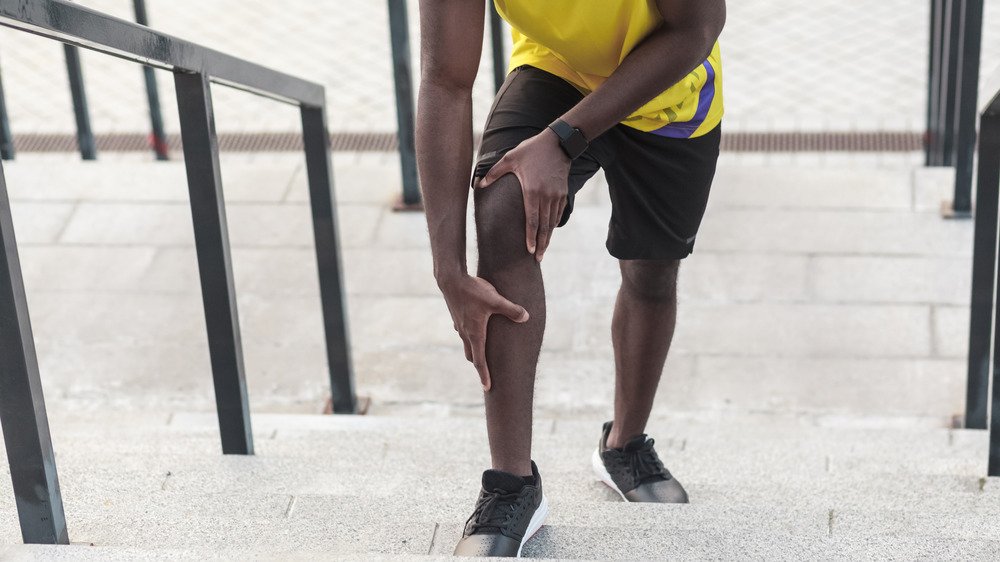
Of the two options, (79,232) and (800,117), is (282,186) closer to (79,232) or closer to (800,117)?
(79,232)

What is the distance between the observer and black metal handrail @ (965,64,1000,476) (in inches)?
96.0

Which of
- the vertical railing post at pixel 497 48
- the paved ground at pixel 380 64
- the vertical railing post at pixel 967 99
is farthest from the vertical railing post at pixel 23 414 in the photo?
the paved ground at pixel 380 64

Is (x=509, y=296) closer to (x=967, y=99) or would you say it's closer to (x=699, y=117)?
(x=699, y=117)

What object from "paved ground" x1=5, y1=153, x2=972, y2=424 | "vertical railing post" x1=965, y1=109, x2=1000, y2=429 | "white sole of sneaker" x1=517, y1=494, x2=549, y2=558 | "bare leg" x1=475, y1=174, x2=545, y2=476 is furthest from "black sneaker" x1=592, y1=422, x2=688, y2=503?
"paved ground" x1=5, y1=153, x2=972, y2=424

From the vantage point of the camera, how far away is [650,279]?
224 centimetres

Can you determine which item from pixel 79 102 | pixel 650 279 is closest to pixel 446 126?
pixel 650 279

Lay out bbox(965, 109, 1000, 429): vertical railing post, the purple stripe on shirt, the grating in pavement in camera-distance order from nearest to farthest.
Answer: the purple stripe on shirt < bbox(965, 109, 1000, 429): vertical railing post < the grating in pavement

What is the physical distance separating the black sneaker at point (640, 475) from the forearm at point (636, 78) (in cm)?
80

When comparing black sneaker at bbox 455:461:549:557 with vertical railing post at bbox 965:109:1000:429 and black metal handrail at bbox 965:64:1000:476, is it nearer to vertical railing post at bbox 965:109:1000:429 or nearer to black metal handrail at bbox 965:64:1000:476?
black metal handrail at bbox 965:64:1000:476

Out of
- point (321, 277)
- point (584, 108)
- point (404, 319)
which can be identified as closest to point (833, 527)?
point (584, 108)

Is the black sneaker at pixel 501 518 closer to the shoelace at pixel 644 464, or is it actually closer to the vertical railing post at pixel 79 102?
the shoelace at pixel 644 464

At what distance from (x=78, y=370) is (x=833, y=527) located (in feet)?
8.27

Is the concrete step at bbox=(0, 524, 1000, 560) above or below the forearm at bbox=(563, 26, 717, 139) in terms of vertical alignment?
below

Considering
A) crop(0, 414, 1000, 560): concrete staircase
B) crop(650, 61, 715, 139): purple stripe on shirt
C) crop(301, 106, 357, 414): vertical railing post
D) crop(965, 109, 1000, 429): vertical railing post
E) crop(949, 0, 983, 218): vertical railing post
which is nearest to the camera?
crop(0, 414, 1000, 560): concrete staircase
